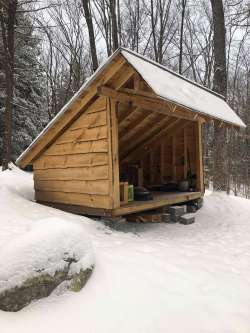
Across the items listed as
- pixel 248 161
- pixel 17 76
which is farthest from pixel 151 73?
pixel 248 161

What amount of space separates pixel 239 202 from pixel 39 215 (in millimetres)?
5232

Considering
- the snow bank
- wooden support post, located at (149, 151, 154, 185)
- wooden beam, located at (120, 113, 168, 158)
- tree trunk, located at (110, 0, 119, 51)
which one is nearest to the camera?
the snow bank

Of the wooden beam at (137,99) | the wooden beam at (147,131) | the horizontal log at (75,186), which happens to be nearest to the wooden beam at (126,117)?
the wooden beam at (137,99)

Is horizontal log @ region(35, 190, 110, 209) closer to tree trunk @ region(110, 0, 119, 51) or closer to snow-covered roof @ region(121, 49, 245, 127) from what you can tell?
snow-covered roof @ region(121, 49, 245, 127)

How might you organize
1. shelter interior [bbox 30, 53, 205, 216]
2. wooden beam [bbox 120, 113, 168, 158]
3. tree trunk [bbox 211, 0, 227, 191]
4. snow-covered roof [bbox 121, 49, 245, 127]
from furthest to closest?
tree trunk [bbox 211, 0, 227, 191] < wooden beam [bbox 120, 113, 168, 158] < shelter interior [bbox 30, 53, 205, 216] < snow-covered roof [bbox 121, 49, 245, 127]

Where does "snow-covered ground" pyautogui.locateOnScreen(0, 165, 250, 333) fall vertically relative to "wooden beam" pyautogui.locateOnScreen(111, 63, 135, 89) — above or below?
below

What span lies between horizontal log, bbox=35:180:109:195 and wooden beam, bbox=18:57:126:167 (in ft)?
2.16

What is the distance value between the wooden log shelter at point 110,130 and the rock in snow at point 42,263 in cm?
216

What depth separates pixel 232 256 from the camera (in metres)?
4.66

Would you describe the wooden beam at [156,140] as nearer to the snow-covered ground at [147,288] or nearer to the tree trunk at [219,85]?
the tree trunk at [219,85]

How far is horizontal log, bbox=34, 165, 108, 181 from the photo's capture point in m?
5.64

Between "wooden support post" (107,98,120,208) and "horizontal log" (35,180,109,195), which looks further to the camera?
"horizontal log" (35,180,109,195)

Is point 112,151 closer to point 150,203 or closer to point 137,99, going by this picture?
point 137,99

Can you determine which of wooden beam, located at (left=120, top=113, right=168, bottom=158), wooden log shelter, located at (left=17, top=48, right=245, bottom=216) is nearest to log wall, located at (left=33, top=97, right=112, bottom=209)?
wooden log shelter, located at (left=17, top=48, right=245, bottom=216)
